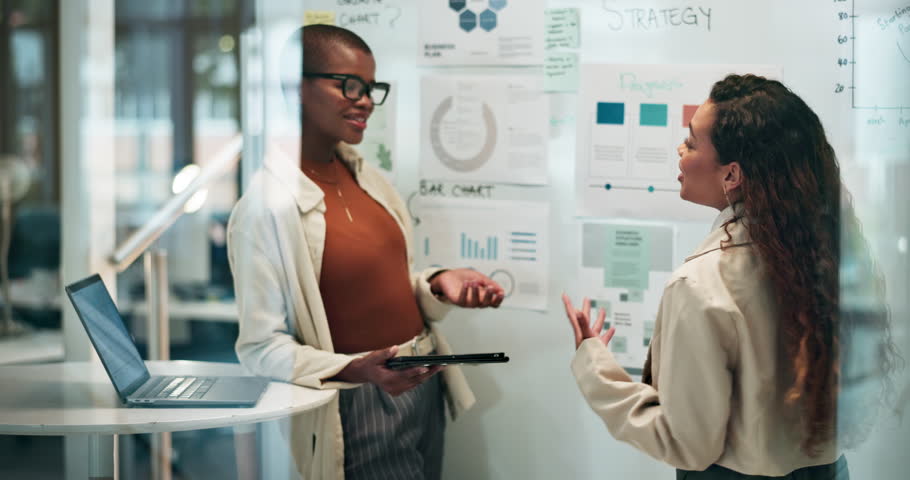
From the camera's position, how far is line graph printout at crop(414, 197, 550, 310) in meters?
1.88

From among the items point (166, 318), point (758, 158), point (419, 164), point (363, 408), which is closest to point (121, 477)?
point (166, 318)

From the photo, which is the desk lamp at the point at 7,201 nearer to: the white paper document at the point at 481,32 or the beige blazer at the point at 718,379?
the white paper document at the point at 481,32

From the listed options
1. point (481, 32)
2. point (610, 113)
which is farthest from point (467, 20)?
point (610, 113)

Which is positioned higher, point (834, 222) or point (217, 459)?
point (834, 222)

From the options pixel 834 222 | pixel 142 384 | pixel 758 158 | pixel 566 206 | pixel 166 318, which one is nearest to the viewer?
pixel 758 158

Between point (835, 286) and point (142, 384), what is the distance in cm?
136

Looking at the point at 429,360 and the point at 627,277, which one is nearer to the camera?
the point at 429,360

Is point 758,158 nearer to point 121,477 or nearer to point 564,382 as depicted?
point 564,382

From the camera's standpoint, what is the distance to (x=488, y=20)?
6.04ft

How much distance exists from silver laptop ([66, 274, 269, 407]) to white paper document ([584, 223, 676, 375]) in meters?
0.75

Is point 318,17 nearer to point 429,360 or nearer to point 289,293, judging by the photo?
point 289,293

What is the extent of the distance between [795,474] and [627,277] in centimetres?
58

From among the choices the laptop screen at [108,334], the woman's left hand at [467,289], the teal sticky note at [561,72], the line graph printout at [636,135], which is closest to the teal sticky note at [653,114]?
the line graph printout at [636,135]

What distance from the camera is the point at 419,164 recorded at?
1.91 m
